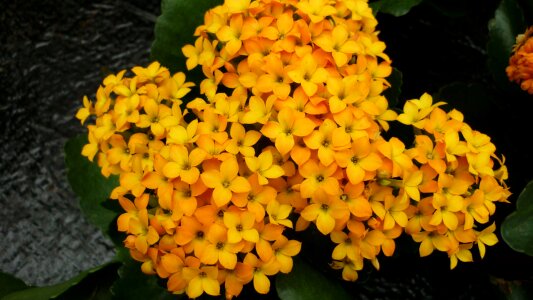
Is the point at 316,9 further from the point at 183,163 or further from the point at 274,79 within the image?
A: the point at 183,163

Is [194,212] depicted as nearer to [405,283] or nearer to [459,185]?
[459,185]

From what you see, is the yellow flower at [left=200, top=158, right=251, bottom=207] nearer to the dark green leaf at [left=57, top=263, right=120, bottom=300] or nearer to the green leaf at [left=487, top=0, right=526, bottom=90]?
the dark green leaf at [left=57, top=263, right=120, bottom=300]

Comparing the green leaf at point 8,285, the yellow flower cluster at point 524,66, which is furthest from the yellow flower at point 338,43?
the green leaf at point 8,285

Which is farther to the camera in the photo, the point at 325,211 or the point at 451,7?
the point at 451,7

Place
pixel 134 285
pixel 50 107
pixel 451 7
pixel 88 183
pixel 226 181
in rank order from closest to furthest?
pixel 226 181, pixel 134 285, pixel 88 183, pixel 451 7, pixel 50 107

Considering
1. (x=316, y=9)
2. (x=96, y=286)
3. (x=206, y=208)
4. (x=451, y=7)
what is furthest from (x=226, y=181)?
(x=451, y=7)

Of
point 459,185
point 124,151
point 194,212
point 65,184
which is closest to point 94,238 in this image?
point 65,184

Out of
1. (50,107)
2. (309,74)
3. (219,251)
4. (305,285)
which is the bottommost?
(50,107)
